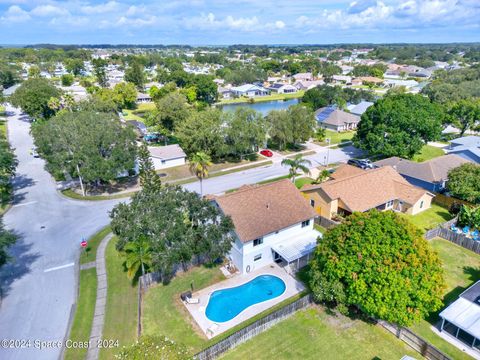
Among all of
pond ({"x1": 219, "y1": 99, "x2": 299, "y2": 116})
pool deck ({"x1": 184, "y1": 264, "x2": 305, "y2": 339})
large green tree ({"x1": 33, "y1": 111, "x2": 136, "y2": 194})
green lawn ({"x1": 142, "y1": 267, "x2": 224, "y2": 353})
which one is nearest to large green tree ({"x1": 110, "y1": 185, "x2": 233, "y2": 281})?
green lawn ({"x1": 142, "y1": 267, "x2": 224, "y2": 353})

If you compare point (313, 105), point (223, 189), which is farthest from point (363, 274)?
point (313, 105)

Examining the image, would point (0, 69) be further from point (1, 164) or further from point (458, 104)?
point (458, 104)

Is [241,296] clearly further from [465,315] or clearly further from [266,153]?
[266,153]

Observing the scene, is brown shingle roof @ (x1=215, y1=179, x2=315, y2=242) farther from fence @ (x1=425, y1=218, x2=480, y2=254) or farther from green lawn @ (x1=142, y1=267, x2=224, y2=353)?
fence @ (x1=425, y1=218, x2=480, y2=254)

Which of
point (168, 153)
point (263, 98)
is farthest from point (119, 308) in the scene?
point (263, 98)

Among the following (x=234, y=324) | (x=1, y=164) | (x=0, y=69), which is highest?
(x=0, y=69)

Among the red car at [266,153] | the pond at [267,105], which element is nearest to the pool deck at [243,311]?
the red car at [266,153]
